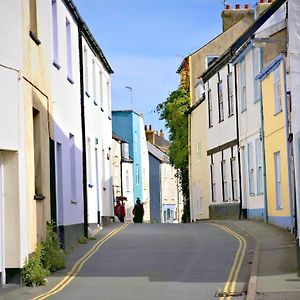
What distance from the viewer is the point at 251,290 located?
12344mm

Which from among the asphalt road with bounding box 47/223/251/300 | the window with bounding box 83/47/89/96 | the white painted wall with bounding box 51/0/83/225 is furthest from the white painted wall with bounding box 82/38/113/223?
the asphalt road with bounding box 47/223/251/300

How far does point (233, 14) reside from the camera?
4378cm

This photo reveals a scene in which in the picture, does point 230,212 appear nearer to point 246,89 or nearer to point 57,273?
point 246,89

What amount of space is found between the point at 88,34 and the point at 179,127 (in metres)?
19.3

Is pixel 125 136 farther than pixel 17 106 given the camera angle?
Yes

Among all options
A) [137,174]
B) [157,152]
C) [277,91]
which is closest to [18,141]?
[277,91]

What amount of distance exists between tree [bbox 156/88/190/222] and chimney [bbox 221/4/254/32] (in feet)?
16.2

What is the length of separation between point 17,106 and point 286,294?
640 cm

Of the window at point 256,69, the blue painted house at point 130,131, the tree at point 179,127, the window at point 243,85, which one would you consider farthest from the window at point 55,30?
the blue painted house at point 130,131

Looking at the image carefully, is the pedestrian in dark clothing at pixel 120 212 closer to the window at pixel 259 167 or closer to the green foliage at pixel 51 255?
the window at pixel 259 167

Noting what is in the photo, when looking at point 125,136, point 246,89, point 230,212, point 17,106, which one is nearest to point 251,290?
point 17,106

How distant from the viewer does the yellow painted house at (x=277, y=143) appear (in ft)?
69.1

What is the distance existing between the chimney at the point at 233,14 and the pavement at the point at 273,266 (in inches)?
883

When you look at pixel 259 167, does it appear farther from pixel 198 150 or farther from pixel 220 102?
pixel 198 150
